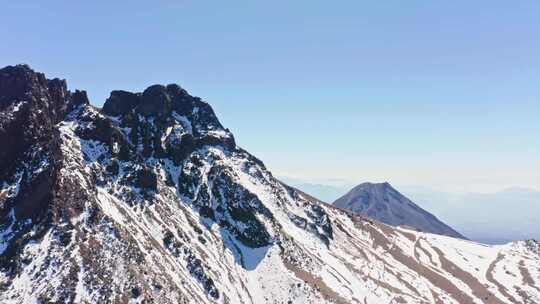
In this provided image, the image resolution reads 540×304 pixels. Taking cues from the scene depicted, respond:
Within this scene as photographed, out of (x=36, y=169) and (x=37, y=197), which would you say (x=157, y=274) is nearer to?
(x=37, y=197)

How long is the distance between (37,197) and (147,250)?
37933 mm

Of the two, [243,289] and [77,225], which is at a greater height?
[77,225]

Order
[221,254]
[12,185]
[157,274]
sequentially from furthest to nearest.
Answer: [221,254] → [12,185] → [157,274]

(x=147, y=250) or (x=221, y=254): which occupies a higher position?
(x=147, y=250)

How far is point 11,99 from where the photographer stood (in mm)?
190250

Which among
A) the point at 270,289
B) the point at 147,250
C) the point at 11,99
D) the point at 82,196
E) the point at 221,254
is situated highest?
the point at 11,99

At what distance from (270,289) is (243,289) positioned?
11.2m

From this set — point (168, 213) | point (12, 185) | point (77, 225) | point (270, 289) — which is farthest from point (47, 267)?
point (270, 289)

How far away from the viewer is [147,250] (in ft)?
523

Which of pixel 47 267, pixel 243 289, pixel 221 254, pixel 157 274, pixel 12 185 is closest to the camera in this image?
pixel 47 267

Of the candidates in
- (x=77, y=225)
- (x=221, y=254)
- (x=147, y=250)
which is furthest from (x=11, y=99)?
(x=221, y=254)

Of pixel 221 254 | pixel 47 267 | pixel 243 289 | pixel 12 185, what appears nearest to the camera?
pixel 47 267

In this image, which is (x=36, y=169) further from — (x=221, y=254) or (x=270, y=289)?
(x=270, y=289)

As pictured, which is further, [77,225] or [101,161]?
[101,161]
